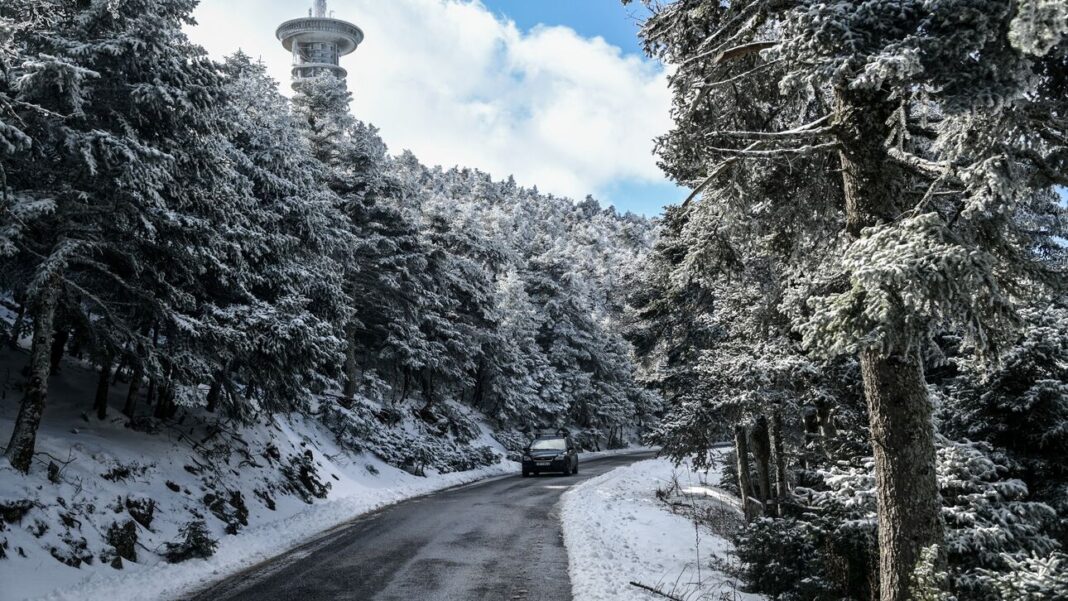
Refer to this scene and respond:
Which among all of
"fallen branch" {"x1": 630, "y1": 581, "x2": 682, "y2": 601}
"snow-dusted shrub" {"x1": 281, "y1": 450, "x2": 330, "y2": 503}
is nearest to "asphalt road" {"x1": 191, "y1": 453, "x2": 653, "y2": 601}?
"fallen branch" {"x1": 630, "y1": 581, "x2": 682, "y2": 601}

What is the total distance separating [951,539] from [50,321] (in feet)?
40.4

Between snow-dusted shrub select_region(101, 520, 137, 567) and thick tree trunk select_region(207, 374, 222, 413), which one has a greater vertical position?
thick tree trunk select_region(207, 374, 222, 413)

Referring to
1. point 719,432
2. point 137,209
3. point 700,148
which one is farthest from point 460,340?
point 700,148

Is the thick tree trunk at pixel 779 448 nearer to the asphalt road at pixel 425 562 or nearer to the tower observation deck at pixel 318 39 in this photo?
the asphalt road at pixel 425 562

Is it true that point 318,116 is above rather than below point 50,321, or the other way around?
above

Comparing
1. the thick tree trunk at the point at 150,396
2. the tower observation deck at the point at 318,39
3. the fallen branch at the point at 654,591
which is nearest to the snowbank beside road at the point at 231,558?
the thick tree trunk at the point at 150,396

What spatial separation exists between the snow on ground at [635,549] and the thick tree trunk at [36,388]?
26.6ft

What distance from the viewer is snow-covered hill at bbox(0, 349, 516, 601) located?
826 centimetres

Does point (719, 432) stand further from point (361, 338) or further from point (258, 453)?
point (361, 338)

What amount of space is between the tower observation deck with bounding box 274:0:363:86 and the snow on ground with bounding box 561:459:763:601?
11848cm

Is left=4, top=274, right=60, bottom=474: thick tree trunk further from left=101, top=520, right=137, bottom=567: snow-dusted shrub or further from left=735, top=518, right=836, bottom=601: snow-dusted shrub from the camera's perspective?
left=735, top=518, right=836, bottom=601: snow-dusted shrub

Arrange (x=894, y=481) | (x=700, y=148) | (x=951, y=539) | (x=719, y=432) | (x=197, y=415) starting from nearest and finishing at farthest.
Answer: (x=894, y=481) → (x=951, y=539) → (x=700, y=148) → (x=719, y=432) → (x=197, y=415)

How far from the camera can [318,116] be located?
30.0 metres

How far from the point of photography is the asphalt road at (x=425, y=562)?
8.37 meters
